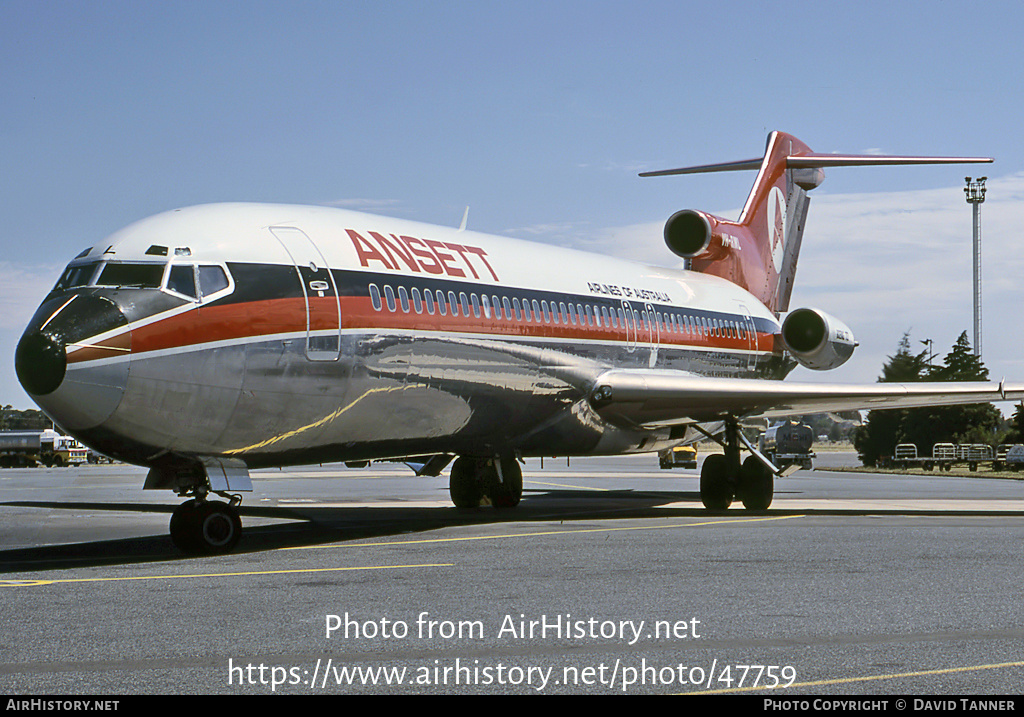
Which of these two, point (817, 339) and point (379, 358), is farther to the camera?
point (817, 339)

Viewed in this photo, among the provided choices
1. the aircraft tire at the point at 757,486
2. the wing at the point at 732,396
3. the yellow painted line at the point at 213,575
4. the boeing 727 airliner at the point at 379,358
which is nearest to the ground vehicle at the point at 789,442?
the aircraft tire at the point at 757,486

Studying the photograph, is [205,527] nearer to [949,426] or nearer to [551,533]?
[551,533]

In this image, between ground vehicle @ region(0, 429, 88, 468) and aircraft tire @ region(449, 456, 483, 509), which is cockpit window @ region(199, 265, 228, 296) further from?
ground vehicle @ region(0, 429, 88, 468)

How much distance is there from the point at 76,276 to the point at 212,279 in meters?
1.42

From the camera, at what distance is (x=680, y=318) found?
2156 cm

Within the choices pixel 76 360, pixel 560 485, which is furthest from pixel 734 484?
pixel 76 360

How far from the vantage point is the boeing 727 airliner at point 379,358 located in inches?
460

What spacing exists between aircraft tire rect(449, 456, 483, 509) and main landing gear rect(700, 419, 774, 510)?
13.0 ft

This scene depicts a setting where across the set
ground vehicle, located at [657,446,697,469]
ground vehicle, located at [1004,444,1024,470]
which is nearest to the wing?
ground vehicle, located at [1004,444,1024,470]

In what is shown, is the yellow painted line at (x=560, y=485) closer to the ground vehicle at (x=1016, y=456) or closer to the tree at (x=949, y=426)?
the ground vehicle at (x=1016, y=456)

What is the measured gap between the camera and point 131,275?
1205 centimetres

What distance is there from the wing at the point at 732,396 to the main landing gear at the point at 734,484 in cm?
99

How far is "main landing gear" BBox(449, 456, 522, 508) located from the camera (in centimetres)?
2012

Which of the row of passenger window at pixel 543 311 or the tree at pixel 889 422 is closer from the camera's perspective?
the row of passenger window at pixel 543 311
